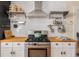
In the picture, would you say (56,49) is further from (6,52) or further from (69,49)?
(6,52)

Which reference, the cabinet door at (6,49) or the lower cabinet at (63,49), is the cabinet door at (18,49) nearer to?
the cabinet door at (6,49)

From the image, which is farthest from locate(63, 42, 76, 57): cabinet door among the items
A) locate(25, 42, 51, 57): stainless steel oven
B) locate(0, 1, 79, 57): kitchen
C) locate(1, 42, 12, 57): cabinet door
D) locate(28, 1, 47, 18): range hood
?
locate(1, 42, 12, 57): cabinet door

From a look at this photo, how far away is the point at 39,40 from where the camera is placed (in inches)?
42.0

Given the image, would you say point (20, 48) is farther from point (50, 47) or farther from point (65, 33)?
point (65, 33)

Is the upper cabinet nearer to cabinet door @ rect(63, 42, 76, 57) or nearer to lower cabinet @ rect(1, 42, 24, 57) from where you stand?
lower cabinet @ rect(1, 42, 24, 57)

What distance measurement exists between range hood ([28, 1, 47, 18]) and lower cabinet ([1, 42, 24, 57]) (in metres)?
0.28

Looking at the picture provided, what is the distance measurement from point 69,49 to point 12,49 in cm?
52

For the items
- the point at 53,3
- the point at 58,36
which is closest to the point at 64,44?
the point at 58,36

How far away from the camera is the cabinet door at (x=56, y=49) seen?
106 cm

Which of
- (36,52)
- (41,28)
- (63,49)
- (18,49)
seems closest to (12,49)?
(18,49)

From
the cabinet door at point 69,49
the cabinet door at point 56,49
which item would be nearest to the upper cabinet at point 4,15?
the cabinet door at point 56,49

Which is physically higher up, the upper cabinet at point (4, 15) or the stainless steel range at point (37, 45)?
the upper cabinet at point (4, 15)

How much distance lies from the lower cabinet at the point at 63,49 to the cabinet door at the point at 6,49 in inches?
15.2

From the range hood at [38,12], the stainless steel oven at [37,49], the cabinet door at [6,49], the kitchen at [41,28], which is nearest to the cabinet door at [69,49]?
the kitchen at [41,28]
